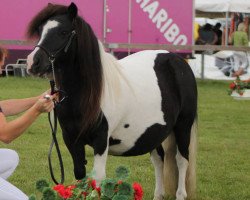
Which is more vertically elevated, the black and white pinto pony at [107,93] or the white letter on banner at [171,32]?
the black and white pinto pony at [107,93]

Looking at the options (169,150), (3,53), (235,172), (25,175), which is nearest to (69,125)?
(3,53)

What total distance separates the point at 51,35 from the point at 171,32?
13.8m

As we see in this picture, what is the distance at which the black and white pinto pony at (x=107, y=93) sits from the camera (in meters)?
4.60

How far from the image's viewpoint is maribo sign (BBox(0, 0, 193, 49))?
16.8m

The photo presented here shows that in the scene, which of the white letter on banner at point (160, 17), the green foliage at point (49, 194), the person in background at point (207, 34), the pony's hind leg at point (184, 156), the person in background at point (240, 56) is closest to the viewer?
the green foliage at point (49, 194)

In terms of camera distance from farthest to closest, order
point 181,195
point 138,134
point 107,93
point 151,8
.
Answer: point 151,8
point 181,195
point 138,134
point 107,93

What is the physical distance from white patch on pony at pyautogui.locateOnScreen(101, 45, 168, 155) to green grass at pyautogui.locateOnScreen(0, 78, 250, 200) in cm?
109

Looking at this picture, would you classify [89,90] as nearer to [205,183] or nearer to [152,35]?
[205,183]

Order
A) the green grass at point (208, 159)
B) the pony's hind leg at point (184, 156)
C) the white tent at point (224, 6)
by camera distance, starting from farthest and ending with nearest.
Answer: the white tent at point (224, 6), the green grass at point (208, 159), the pony's hind leg at point (184, 156)

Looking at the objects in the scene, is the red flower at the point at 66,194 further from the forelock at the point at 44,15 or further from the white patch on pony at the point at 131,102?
the forelock at the point at 44,15

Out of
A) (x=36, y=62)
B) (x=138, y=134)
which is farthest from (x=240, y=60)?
(x=36, y=62)

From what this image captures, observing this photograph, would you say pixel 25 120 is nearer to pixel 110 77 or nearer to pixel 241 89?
pixel 110 77

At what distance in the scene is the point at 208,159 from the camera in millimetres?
7969

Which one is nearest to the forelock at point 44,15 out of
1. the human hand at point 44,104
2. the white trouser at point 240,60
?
the human hand at point 44,104
